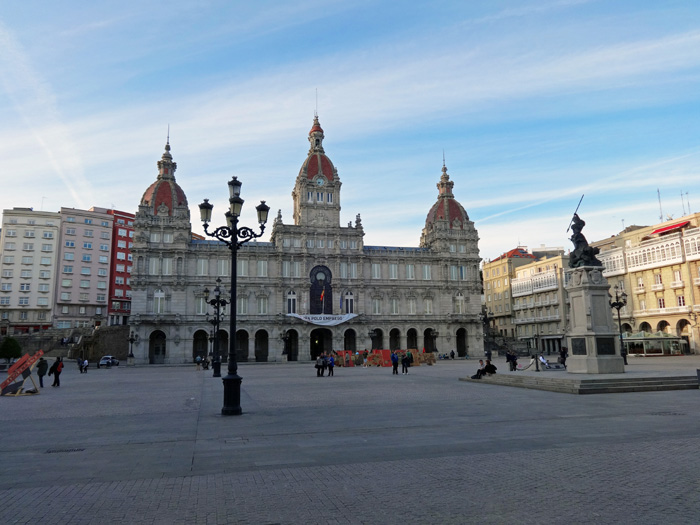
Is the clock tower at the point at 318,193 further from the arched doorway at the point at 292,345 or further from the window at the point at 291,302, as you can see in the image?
the arched doorway at the point at 292,345

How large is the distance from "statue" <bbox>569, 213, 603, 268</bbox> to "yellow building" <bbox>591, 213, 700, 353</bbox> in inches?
1698

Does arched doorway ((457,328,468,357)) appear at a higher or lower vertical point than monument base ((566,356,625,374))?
higher

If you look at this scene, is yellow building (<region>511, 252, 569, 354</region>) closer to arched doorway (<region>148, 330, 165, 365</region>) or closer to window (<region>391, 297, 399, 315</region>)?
window (<region>391, 297, 399, 315</region>)

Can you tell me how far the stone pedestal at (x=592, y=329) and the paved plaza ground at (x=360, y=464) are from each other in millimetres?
6330

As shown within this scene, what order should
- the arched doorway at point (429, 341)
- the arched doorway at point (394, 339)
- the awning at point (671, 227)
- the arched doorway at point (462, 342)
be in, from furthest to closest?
the arched doorway at point (462, 342), the arched doorway at point (429, 341), the arched doorway at point (394, 339), the awning at point (671, 227)

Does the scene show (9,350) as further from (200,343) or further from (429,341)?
(429,341)

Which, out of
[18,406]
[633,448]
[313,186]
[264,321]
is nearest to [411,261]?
[313,186]

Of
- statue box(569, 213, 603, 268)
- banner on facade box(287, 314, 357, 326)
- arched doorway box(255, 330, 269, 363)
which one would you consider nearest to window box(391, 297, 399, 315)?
banner on facade box(287, 314, 357, 326)

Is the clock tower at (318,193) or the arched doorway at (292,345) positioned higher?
the clock tower at (318,193)

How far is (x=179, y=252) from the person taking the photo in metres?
66.6

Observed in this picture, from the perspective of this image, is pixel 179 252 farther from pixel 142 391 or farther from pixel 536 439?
pixel 536 439

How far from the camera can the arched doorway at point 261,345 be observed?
68.9m

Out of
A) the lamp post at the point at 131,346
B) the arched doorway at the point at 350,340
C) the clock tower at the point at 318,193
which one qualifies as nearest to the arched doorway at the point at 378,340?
the arched doorway at the point at 350,340

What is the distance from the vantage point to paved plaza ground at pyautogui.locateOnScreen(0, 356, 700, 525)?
20.7 ft
